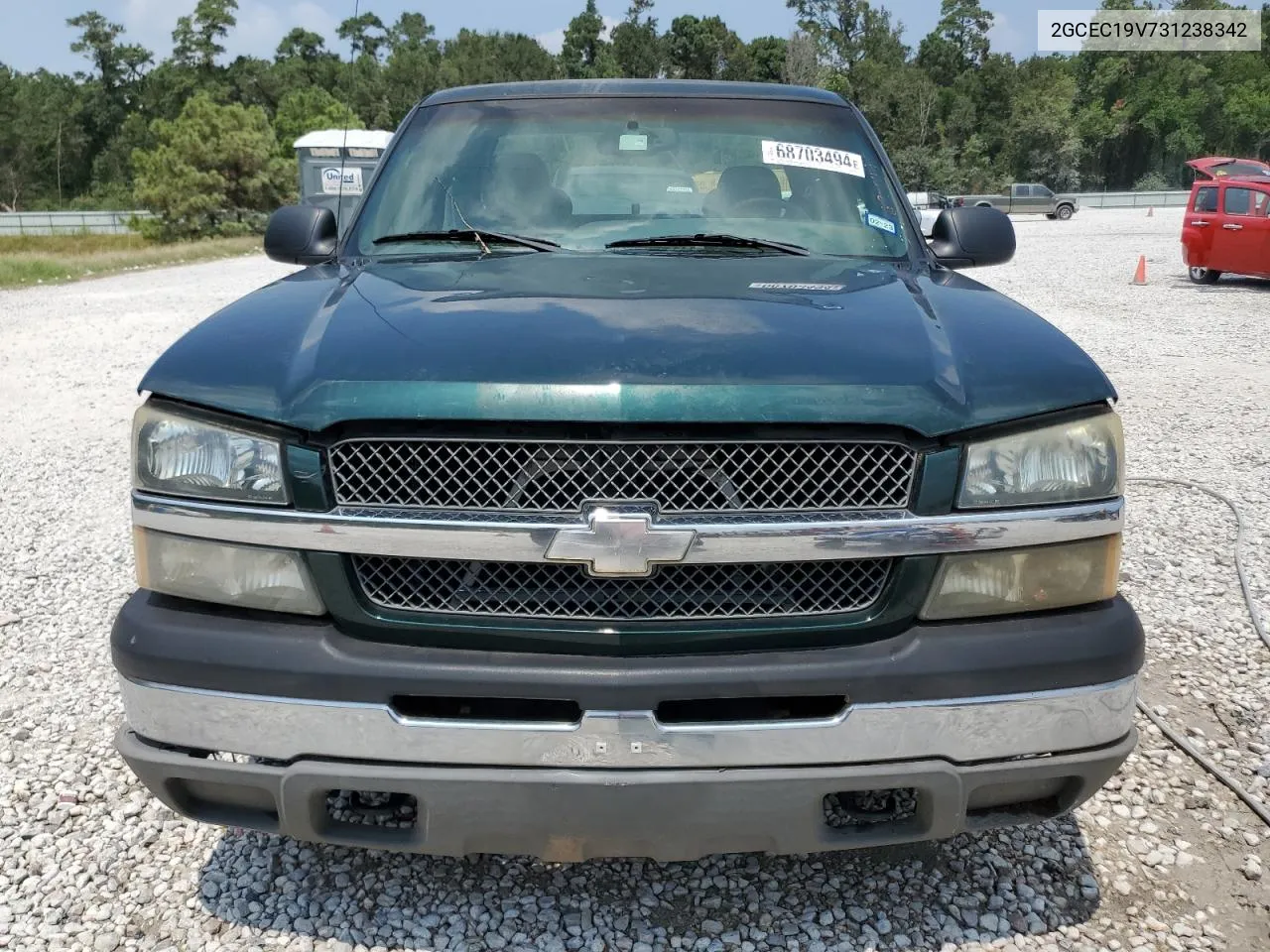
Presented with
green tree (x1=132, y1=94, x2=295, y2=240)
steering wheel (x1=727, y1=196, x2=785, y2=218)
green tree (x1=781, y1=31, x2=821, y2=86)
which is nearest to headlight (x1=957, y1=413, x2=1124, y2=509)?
steering wheel (x1=727, y1=196, x2=785, y2=218)

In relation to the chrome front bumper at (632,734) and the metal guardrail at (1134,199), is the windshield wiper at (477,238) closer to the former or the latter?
the chrome front bumper at (632,734)

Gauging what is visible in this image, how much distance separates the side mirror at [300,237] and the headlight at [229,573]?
1538 mm

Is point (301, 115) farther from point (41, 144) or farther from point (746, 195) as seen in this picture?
point (746, 195)

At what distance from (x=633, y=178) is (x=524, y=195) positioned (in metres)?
0.35

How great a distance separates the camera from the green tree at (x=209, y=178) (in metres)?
48.3

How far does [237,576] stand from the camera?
82.1 inches

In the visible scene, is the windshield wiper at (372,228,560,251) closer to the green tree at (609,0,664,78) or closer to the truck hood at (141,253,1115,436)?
the truck hood at (141,253,1115,436)

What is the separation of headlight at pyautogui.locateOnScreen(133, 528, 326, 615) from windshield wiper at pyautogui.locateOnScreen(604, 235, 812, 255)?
4.85ft

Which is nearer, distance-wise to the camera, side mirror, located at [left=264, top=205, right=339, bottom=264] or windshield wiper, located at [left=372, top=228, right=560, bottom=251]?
windshield wiper, located at [left=372, top=228, right=560, bottom=251]

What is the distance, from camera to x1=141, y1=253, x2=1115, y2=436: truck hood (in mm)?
1982

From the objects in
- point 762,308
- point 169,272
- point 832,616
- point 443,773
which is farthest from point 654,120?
point 169,272

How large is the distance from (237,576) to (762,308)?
3.97ft

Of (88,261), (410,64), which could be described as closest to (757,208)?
(88,261)

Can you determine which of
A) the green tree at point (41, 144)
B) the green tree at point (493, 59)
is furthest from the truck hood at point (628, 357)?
the green tree at point (41, 144)
